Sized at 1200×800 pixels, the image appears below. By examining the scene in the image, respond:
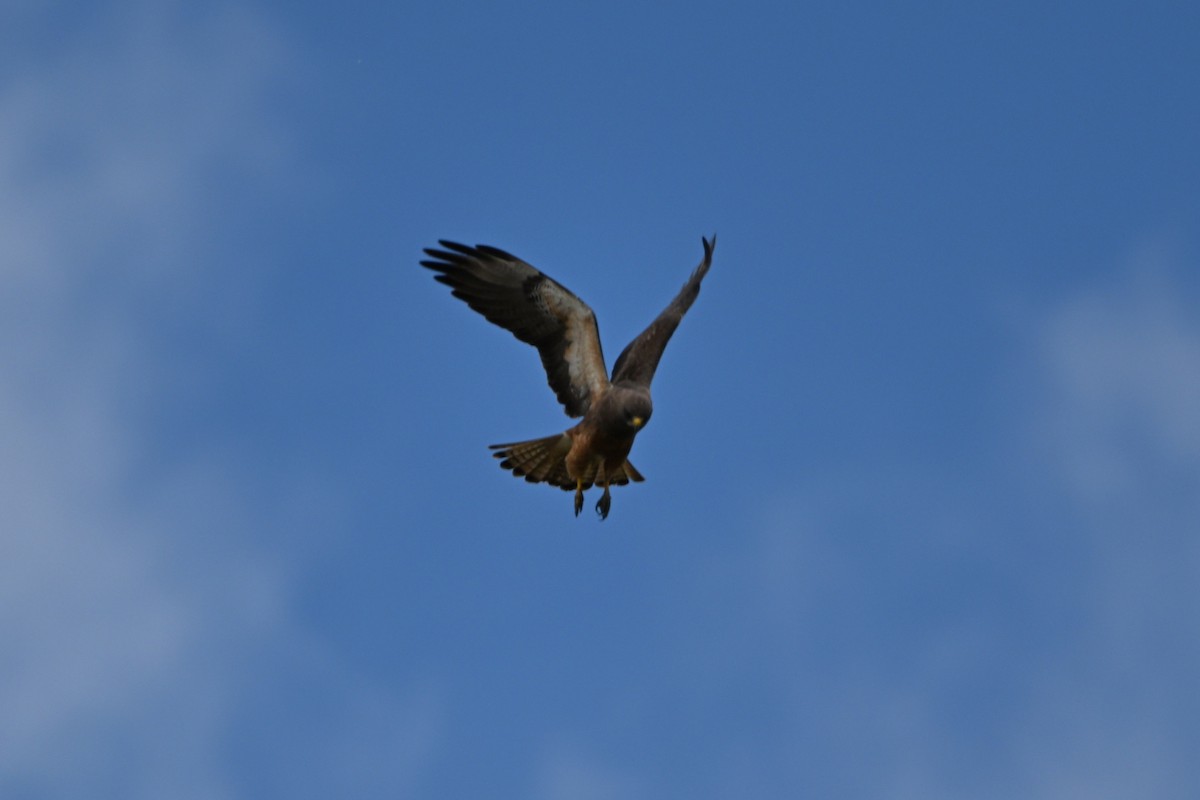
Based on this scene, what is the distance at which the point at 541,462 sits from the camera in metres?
20.3

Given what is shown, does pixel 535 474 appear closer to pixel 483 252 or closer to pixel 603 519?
pixel 603 519

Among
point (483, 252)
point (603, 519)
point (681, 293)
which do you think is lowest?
point (603, 519)

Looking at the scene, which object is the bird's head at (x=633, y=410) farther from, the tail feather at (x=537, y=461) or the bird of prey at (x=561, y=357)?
the tail feather at (x=537, y=461)

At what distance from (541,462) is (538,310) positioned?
168 cm

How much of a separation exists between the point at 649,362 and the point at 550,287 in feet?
4.47

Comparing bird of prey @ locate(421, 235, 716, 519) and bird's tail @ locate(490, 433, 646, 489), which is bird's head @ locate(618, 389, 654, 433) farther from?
bird's tail @ locate(490, 433, 646, 489)

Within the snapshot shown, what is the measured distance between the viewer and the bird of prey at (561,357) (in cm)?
1934

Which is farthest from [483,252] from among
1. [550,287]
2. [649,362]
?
[649,362]

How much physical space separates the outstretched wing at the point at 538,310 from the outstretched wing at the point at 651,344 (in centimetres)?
33

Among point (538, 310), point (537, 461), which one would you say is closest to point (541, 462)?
point (537, 461)

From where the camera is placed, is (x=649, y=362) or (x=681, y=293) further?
(x=681, y=293)

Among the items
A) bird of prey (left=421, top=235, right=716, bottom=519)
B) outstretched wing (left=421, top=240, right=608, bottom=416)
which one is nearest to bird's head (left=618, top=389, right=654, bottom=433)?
bird of prey (left=421, top=235, right=716, bottom=519)

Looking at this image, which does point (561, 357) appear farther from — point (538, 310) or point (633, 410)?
point (633, 410)

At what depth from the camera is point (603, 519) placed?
1961 centimetres
